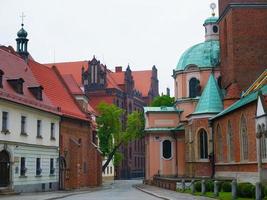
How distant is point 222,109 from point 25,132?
718 inches

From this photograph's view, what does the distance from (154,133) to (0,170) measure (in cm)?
2615

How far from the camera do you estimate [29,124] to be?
39.5 meters

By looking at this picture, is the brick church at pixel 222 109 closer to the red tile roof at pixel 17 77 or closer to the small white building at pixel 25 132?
the small white building at pixel 25 132

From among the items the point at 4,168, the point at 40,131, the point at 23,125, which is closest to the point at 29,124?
the point at 23,125

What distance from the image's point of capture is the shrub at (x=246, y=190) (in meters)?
24.2

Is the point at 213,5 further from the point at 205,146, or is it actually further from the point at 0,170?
the point at 0,170

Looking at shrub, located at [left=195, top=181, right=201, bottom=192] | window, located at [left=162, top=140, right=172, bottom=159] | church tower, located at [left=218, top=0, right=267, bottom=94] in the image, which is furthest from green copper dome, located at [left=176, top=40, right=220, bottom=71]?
shrub, located at [left=195, top=181, right=201, bottom=192]

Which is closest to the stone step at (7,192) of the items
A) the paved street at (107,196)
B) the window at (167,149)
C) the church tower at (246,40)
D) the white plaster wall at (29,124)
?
the paved street at (107,196)

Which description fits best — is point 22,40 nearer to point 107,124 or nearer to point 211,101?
point 211,101

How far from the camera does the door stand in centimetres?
3584

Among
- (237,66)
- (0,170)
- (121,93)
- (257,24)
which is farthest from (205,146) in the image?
(121,93)

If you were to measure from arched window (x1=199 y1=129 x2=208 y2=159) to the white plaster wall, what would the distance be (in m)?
13.1

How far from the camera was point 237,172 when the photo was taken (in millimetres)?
36906

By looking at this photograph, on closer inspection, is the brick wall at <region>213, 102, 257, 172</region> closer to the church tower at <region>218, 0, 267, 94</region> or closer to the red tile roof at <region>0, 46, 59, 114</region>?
the church tower at <region>218, 0, 267, 94</region>
